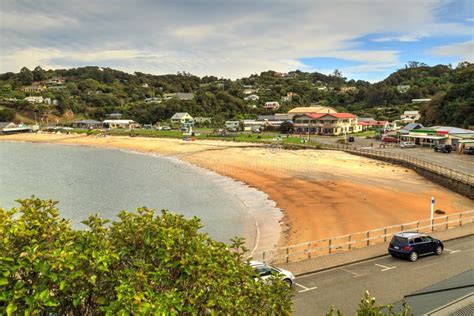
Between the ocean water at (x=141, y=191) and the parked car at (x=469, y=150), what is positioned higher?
the parked car at (x=469, y=150)

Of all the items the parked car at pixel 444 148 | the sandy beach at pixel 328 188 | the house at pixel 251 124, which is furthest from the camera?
the house at pixel 251 124

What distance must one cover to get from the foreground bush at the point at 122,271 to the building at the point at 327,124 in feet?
274

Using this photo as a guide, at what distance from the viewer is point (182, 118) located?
12156cm

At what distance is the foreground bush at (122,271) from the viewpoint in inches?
191

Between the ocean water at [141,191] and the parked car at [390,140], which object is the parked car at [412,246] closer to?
the ocean water at [141,191]

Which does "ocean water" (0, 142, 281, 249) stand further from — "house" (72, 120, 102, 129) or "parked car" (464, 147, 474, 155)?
"house" (72, 120, 102, 129)

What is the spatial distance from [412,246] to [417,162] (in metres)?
31.3

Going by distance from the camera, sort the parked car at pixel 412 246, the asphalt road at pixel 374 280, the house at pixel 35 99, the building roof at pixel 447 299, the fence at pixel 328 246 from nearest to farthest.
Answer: the building roof at pixel 447 299 → the asphalt road at pixel 374 280 → the parked car at pixel 412 246 → the fence at pixel 328 246 → the house at pixel 35 99

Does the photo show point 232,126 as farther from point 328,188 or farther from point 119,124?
point 328,188

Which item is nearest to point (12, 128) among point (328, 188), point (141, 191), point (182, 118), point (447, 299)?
point (182, 118)

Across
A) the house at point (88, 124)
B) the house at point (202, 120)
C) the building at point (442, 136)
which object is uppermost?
the house at point (202, 120)

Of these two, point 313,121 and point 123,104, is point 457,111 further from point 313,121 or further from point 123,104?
point 123,104

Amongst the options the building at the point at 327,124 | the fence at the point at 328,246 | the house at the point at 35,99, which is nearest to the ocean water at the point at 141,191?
the fence at the point at 328,246

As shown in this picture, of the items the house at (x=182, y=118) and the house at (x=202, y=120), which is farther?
the house at (x=202, y=120)
